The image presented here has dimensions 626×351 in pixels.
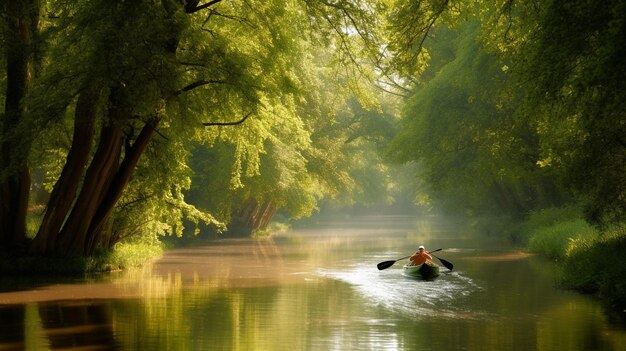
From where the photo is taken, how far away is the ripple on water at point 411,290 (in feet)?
65.4

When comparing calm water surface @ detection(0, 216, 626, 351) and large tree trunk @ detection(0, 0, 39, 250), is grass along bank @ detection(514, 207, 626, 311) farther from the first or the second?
large tree trunk @ detection(0, 0, 39, 250)

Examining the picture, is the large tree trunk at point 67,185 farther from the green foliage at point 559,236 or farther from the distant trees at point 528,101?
the green foliage at point 559,236

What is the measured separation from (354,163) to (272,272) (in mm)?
40267

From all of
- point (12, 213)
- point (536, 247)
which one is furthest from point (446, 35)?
point (12, 213)

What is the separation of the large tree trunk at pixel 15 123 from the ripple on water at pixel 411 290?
34.3 feet

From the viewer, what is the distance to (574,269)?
23.8 metres

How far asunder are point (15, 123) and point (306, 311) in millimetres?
11443

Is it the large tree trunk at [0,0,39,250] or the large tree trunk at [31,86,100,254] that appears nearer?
the large tree trunk at [0,0,39,250]

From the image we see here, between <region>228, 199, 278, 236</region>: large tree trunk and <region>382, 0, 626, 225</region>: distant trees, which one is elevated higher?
<region>382, 0, 626, 225</region>: distant trees

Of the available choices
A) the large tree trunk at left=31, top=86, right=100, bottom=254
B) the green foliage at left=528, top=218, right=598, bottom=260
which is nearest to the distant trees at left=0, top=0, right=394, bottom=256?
the large tree trunk at left=31, top=86, right=100, bottom=254

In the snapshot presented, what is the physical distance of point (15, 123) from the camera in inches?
981

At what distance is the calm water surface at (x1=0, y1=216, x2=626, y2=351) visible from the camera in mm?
15359

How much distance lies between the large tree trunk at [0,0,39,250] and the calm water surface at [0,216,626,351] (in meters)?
2.37

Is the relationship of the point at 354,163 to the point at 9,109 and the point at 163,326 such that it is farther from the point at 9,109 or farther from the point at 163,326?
the point at 163,326
